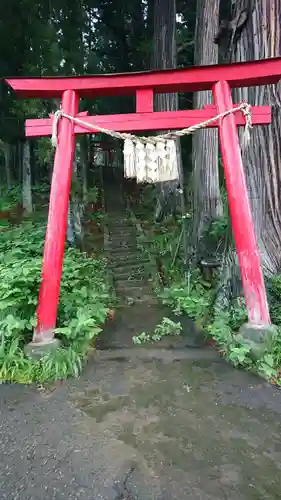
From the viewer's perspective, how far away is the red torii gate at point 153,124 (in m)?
3.82

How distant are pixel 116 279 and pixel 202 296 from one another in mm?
2089

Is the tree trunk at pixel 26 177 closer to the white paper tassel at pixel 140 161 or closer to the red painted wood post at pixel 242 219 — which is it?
the white paper tassel at pixel 140 161

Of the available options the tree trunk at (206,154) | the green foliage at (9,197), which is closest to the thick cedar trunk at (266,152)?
the tree trunk at (206,154)

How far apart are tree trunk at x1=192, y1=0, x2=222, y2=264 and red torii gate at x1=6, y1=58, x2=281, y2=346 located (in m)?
3.03

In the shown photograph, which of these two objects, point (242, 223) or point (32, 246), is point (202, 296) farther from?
point (32, 246)

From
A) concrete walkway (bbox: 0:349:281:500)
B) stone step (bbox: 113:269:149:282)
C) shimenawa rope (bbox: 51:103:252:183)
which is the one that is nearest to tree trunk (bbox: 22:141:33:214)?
stone step (bbox: 113:269:149:282)

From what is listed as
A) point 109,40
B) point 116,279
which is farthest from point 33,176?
point 116,279

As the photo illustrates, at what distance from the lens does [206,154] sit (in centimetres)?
742

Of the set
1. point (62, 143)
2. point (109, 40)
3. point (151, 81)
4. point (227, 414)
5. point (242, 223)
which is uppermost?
point (109, 40)

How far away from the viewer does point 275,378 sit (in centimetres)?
345

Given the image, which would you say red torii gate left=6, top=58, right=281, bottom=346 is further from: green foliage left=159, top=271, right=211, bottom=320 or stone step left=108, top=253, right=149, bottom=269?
stone step left=108, top=253, right=149, bottom=269

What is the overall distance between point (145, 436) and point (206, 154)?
19.9 ft

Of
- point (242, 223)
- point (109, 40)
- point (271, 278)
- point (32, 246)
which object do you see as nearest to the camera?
point (242, 223)

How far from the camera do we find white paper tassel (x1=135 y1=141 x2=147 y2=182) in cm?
404
